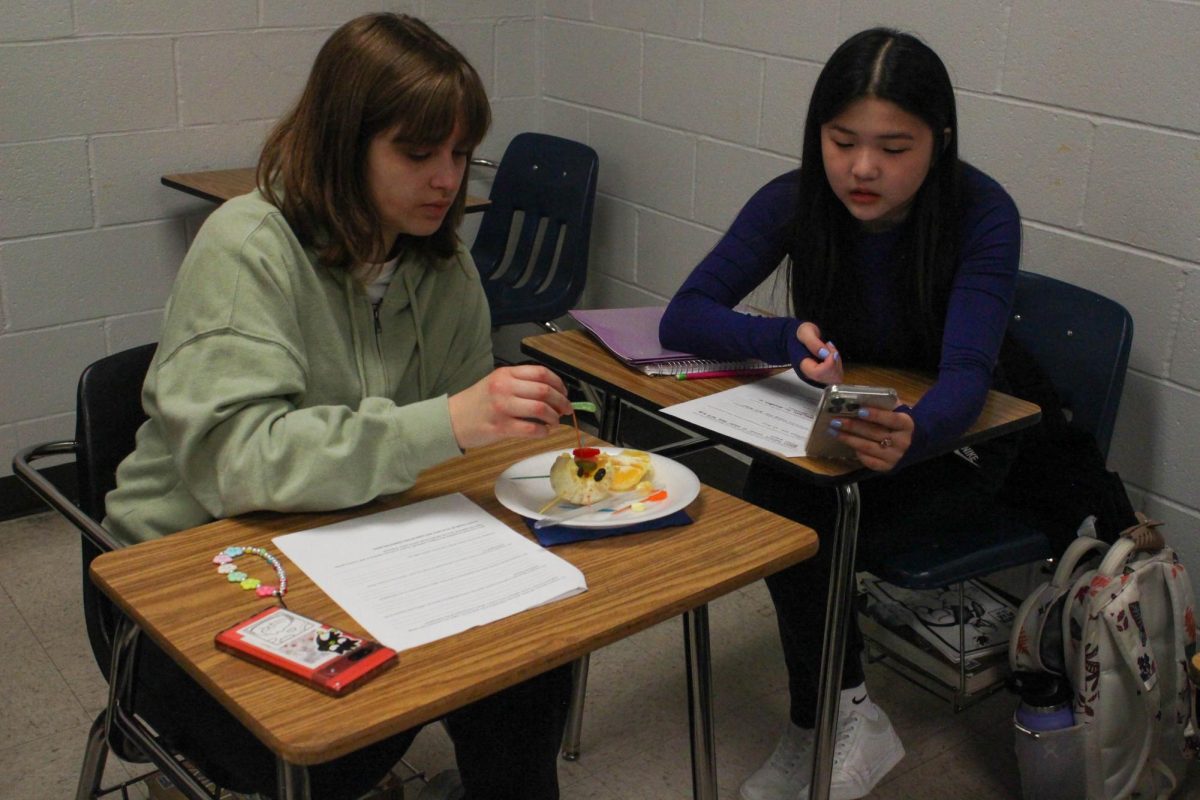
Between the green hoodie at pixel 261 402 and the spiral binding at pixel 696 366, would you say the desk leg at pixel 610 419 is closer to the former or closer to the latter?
the spiral binding at pixel 696 366

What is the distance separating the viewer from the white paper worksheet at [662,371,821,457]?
162 centimetres

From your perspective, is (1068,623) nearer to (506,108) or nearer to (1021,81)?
(1021,81)

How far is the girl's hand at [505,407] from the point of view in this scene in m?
1.32

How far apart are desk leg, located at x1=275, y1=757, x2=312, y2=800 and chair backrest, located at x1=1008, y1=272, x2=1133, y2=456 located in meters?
1.46

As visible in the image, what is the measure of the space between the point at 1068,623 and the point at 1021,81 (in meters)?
1.00

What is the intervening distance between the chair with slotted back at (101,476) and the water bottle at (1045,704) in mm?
1230

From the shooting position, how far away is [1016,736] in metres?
1.98

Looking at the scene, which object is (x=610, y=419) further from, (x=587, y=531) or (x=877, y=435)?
(x=587, y=531)

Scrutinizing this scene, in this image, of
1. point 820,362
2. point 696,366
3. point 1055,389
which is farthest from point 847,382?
point 1055,389

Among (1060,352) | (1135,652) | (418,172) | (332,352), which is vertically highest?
(418,172)

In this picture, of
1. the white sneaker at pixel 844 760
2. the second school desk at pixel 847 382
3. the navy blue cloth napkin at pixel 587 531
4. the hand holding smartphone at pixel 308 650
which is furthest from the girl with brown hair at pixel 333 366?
the white sneaker at pixel 844 760

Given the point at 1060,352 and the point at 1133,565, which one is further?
the point at 1060,352

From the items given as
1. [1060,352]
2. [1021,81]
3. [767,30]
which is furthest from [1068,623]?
[767,30]

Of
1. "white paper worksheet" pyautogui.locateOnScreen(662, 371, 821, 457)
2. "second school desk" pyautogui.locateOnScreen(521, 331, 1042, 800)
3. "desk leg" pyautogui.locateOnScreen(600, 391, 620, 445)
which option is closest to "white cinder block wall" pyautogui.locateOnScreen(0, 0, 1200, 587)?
"second school desk" pyautogui.locateOnScreen(521, 331, 1042, 800)
